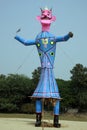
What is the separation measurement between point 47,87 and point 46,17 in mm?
3237

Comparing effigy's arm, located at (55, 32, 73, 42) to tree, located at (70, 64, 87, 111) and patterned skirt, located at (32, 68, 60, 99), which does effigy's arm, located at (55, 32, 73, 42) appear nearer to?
patterned skirt, located at (32, 68, 60, 99)

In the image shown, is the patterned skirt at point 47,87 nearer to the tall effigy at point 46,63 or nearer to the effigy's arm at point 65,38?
the tall effigy at point 46,63

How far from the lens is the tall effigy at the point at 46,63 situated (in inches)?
599

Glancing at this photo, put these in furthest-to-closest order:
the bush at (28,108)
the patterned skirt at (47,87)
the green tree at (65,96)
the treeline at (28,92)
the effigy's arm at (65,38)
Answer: the green tree at (65,96)
the treeline at (28,92)
the bush at (28,108)
the patterned skirt at (47,87)
the effigy's arm at (65,38)

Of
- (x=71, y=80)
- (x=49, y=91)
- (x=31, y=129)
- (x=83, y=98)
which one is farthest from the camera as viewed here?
(x=71, y=80)

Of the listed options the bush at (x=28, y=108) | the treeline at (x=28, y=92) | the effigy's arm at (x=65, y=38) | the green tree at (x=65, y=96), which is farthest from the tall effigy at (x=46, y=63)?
the green tree at (x=65, y=96)

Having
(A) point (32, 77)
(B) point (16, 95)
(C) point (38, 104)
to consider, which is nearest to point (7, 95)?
(B) point (16, 95)

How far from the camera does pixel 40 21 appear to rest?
629 inches

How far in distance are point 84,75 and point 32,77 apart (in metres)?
5.85

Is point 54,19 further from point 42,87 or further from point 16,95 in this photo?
point 16,95

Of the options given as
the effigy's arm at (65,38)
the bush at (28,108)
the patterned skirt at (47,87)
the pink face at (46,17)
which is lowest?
the bush at (28,108)

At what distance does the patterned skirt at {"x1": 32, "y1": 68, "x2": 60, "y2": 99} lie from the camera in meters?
15.1

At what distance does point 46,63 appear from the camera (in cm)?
1559

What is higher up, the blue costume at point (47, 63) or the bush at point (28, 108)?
the blue costume at point (47, 63)
